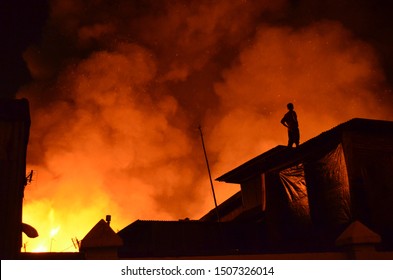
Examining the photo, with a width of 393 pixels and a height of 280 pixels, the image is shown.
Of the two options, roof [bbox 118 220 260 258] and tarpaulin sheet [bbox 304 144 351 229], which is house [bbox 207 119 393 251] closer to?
tarpaulin sheet [bbox 304 144 351 229]

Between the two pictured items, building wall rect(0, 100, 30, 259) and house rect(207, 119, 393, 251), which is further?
house rect(207, 119, 393, 251)

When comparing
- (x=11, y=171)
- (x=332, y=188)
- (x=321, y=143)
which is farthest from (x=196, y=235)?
(x=11, y=171)

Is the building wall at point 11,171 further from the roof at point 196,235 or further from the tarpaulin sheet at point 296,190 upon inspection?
the tarpaulin sheet at point 296,190

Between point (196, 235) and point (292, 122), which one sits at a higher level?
point (292, 122)

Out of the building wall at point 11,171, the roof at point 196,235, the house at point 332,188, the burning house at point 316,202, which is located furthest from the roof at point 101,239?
the roof at point 196,235

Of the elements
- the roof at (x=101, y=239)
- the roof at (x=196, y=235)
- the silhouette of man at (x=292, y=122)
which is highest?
the silhouette of man at (x=292, y=122)

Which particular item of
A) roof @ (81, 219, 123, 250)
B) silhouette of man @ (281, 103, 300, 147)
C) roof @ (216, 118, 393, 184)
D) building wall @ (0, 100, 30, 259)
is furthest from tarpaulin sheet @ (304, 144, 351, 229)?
building wall @ (0, 100, 30, 259)

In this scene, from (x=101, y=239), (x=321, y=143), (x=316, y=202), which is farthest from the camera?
(x=321, y=143)

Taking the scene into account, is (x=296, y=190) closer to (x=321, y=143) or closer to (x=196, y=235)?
(x=321, y=143)

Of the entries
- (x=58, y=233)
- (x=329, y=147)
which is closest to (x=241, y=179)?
(x=329, y=147)

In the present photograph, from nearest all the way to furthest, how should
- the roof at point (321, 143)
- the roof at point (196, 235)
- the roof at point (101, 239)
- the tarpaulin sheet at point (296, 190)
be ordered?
the roof at point (101, 239) → the roof at point (321, 143) → the tarpaulin sheet at point (296, 190) → the roof at point (196, 235)

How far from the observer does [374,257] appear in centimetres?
849

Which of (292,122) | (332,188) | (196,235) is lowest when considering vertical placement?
(196,235)
